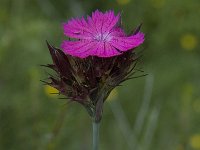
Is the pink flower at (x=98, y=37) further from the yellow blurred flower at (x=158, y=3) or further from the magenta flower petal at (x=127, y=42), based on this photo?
the yellow blurred flower at (x=158, y=3)

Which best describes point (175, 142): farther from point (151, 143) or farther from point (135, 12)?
Answer: point (135, 12)

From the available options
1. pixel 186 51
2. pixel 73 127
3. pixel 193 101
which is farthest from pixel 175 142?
pixel 186 51

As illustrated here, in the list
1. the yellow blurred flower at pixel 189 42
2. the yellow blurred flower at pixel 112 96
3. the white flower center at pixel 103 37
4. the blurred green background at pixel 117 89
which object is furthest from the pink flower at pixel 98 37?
the yellow blurred flower at pixel 189 42

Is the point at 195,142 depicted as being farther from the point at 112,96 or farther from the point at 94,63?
the point at 94,63

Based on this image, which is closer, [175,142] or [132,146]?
[132,146]

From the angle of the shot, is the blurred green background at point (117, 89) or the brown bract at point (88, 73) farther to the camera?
the blurred green background at point (117, 89)

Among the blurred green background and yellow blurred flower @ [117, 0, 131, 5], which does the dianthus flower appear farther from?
yellow blurred flower @ [117, 0, 131, 5]
